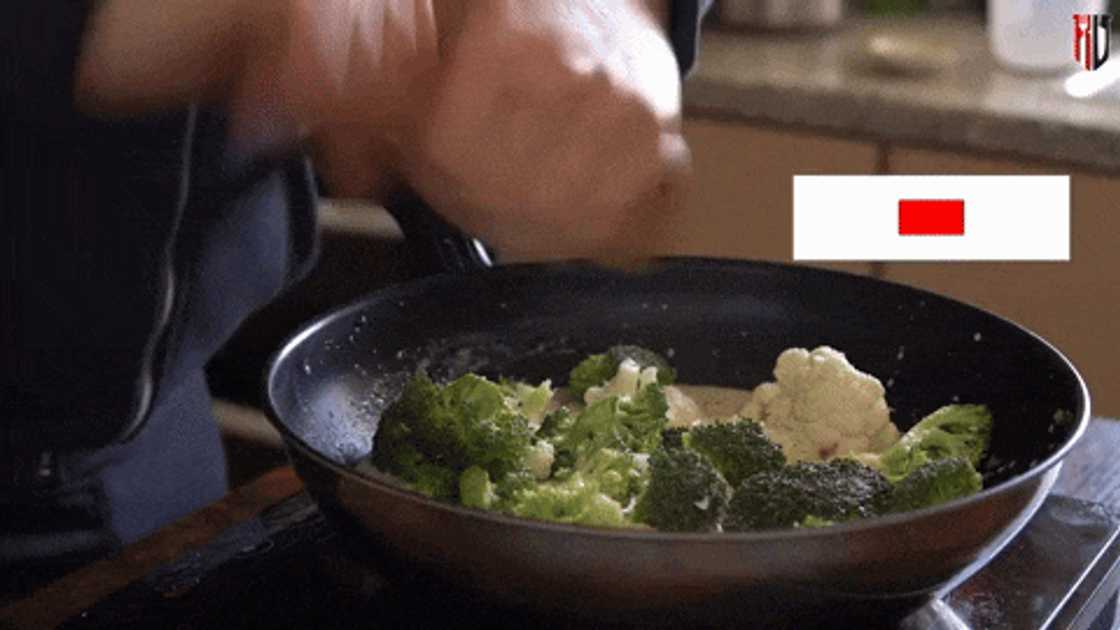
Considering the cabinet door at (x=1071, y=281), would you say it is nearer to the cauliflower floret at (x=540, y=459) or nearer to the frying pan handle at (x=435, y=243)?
the frying pan handle at (x=435, y=243)

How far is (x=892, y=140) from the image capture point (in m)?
2.29

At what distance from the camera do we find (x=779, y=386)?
113 centimetres

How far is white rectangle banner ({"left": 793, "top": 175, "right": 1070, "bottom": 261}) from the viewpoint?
7.22 ft

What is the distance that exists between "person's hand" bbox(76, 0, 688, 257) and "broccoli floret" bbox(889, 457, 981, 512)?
0.23 metres

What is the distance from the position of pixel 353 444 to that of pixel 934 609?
0.38m

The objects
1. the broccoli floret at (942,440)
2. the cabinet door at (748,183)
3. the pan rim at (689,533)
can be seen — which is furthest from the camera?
the cabinet door at (748,183)

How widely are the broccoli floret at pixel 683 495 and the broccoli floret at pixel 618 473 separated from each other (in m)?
0.03

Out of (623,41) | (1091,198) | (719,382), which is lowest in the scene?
(1091,198)

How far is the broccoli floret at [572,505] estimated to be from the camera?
912 mm

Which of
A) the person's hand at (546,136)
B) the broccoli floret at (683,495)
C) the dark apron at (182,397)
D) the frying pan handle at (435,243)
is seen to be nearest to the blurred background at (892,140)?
the dark apron at (182,397)

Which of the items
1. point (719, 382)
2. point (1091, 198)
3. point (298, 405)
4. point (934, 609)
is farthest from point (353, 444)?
point (1091, 198)

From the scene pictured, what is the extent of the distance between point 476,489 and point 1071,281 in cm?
146

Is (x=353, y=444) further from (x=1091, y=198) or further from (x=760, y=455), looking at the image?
(x=1091, y=198)

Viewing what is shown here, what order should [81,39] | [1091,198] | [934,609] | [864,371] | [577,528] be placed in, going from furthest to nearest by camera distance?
[1091,198]
[864,371]
[81,39]
[934,609]
[577,528]
